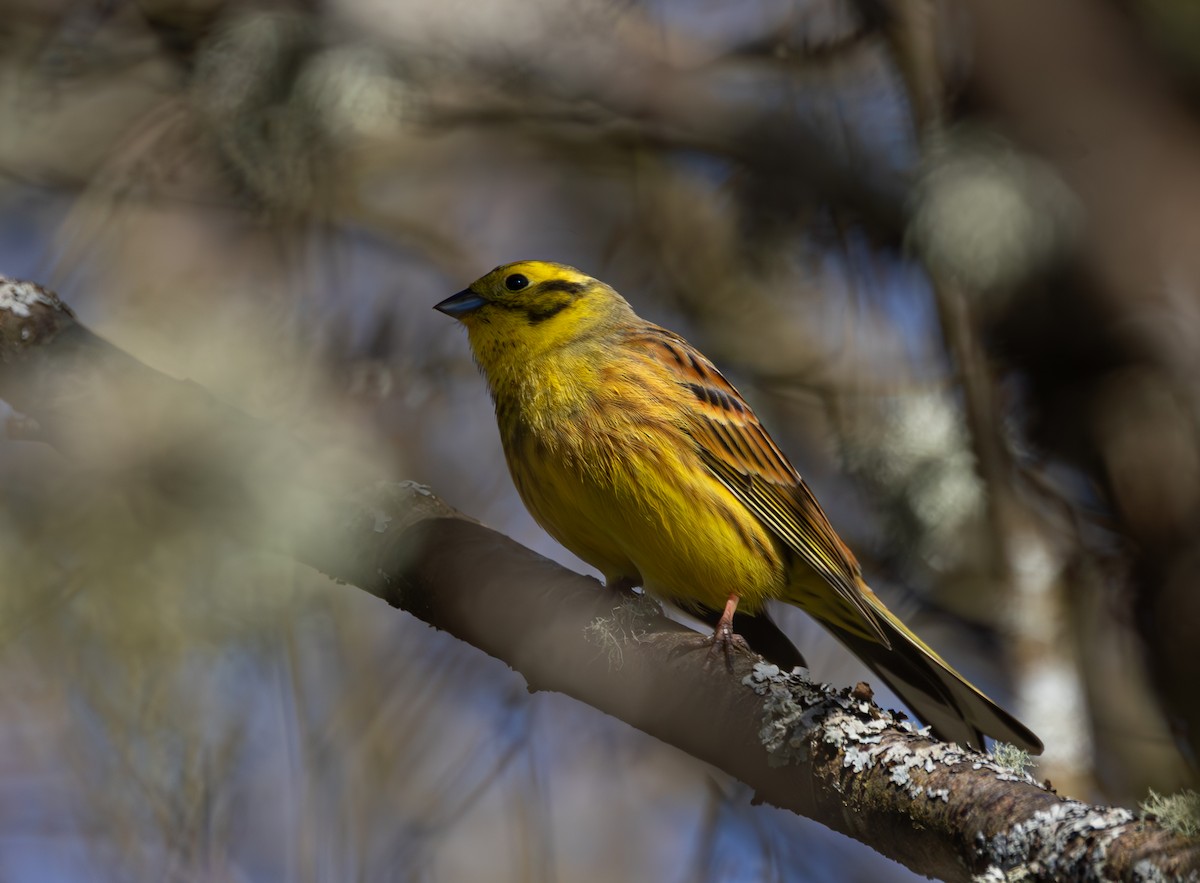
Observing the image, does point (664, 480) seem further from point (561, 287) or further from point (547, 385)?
point (561, 287)

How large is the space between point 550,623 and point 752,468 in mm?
1426

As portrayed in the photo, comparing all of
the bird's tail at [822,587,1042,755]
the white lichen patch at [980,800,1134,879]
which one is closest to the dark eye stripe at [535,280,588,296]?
the bird's tail at [822,587,1042,755]

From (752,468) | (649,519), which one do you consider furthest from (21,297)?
(752,468)

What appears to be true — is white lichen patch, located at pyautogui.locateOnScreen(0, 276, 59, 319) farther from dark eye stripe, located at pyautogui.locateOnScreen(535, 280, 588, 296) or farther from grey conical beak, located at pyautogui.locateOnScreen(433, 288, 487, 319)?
dark eye stripe, located at pyautogui.locateOnScreen(535, 280, 588, 296)

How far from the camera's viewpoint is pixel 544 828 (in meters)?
4.32

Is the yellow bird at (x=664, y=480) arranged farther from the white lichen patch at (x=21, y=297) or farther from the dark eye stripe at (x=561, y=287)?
the white lichen patch at (x=21, y=297)

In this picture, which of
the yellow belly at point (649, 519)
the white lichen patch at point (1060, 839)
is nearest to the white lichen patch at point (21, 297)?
the yellow belly at point (649, 519)

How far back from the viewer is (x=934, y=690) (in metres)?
4.20

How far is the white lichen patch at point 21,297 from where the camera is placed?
3770 mm

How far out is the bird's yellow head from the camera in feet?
15.1

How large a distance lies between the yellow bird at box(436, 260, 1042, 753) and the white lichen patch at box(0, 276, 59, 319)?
1.40 meters

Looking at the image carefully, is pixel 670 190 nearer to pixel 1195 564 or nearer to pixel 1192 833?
pixel 1195 564

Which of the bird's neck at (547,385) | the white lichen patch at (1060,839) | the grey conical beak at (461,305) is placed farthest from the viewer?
the grey conical beak at (461,305)

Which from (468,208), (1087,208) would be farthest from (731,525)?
(468,208)
